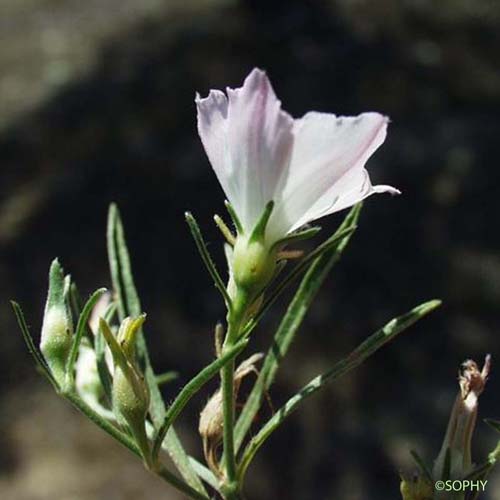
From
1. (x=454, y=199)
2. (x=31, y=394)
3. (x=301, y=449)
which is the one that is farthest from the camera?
(x=454, y=199)

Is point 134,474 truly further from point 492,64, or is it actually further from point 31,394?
point 492,64

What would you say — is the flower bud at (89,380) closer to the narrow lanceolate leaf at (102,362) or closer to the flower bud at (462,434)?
the narrow lanceolate leaf at (102,362)

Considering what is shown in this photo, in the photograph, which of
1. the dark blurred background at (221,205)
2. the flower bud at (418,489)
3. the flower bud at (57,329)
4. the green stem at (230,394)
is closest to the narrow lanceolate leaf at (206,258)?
the green stem at (230,394)

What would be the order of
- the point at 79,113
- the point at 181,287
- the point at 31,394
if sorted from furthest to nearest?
the point at 79,113
the point at 181,287
the point at 31,394

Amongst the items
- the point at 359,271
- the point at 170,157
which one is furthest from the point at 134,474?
the point at 170,157

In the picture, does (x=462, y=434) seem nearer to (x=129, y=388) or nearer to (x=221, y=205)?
(x=129, y=388)

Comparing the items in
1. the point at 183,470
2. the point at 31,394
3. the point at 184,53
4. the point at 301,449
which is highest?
the point at 183,470
